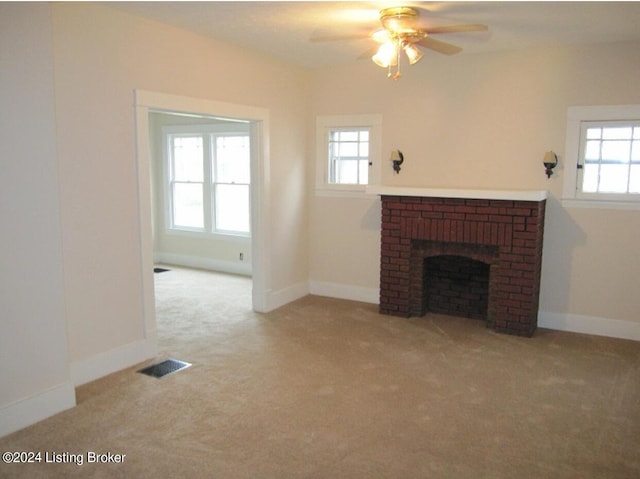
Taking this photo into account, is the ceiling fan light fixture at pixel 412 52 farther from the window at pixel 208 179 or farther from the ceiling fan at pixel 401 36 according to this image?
the window at pixel 208 179

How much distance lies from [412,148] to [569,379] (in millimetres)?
2618

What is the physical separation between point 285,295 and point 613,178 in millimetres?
3295

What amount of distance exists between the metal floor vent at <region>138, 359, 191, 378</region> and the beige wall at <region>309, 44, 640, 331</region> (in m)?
2.42

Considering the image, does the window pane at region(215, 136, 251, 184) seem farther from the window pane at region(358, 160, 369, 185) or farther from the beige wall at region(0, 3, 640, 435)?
the window pane at region(358, 160, 369, 185)

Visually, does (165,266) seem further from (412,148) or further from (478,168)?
(478,168)

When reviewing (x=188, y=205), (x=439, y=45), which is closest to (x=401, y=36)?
(x=439, y=45)

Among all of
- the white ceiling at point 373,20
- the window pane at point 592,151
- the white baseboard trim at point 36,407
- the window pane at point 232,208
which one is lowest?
the white baseboard trim at point 36,407

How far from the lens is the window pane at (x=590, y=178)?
462 cm

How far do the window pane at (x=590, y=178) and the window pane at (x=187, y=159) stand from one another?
494 centimetres

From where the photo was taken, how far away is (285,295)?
18.5 ft

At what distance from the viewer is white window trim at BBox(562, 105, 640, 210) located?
14.5 ft

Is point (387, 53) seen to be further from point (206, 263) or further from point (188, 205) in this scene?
point (188, 205)

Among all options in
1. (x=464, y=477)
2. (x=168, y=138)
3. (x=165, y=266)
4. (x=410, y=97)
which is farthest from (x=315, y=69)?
(x=464, y=477)

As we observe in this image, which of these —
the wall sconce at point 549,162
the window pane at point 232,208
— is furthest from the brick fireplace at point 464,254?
the window pane at point 232,208
